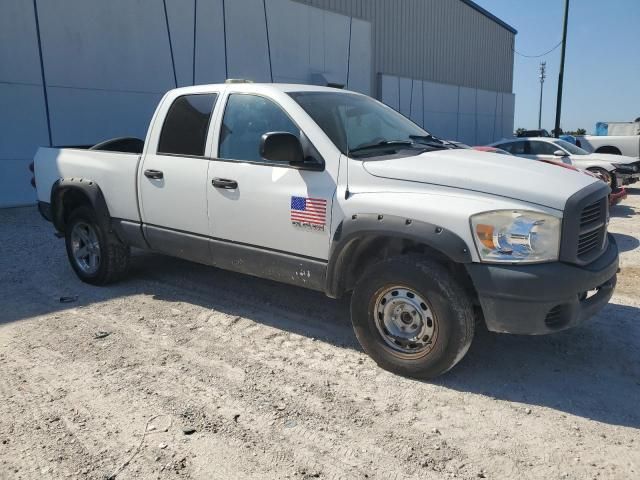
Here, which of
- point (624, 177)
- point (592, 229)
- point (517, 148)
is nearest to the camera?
point (592, 229)

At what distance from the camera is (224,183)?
4.36m

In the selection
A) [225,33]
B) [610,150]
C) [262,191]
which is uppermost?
[225,33]

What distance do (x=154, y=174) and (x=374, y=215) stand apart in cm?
234

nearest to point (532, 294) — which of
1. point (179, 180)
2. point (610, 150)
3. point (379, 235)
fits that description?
point (379, 235)

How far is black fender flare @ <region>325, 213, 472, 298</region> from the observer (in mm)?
3273

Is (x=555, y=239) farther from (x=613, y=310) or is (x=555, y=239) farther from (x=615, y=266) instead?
(x=613, y=310)

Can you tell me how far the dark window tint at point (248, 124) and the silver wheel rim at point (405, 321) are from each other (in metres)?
1.50

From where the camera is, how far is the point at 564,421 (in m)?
3.15

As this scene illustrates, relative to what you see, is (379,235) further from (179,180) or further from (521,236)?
(179,180)

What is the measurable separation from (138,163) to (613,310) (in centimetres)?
458

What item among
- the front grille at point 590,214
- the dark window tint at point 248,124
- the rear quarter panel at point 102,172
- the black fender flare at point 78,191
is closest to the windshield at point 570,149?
the front grille at point 590,214

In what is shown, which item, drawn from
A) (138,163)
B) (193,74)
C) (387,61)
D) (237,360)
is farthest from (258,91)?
(387,61)

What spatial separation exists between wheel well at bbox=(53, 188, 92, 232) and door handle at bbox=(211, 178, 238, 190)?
2.12 metres

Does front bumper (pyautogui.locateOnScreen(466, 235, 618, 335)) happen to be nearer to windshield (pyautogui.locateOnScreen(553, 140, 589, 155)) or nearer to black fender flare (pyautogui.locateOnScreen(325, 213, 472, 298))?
black fender flare (pyautogui.locateOnScreen(325, 213, 472, 298))
